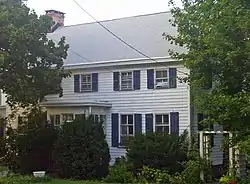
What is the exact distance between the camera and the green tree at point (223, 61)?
13.1m

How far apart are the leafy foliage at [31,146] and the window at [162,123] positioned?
496 centimetres

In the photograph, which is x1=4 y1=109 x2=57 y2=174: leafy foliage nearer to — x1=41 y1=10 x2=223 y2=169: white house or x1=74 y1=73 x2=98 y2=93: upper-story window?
x1=41 y1=10 x2=223 y2=169: white house

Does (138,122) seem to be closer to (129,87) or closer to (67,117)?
(129,87)

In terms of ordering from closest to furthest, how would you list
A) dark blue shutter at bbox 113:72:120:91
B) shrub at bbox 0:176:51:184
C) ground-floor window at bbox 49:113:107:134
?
1. shrub at bbox 0:176:51:184
2. ground-floor window at bbox 49:113:107:134
3. dark blue shutter at bbox 113:72:120:91

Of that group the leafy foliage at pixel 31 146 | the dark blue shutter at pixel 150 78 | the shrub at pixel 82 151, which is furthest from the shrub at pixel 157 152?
the leafy foliage at pixel 31 146

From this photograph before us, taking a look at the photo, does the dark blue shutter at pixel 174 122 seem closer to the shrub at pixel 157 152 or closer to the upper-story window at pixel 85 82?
the shrub at pixel 157 152

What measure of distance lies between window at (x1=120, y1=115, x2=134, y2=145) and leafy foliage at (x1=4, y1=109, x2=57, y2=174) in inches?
132

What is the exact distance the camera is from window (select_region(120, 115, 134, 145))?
24.6 metres

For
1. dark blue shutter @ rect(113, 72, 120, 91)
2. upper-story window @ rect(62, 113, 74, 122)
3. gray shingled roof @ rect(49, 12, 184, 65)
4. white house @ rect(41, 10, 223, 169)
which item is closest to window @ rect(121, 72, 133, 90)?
white house @ rect(41, 10, 223, 169)

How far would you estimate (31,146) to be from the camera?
23750mm

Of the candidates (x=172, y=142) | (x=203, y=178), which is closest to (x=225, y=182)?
(x=203, y=178)

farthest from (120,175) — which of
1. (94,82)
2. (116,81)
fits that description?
(94,82)

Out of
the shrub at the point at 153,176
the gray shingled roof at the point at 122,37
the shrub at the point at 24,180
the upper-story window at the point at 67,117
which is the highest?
the gray shingled roof at the point at 122,37

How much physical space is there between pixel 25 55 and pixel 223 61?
930 centimetres
